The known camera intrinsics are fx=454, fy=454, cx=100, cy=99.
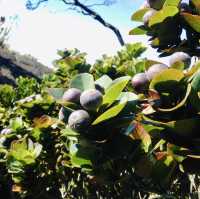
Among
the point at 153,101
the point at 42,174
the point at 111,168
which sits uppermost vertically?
the point at 153,101

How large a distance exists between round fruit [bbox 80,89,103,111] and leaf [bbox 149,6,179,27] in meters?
0.23

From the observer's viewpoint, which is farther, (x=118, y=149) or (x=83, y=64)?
(x=83, y=64)

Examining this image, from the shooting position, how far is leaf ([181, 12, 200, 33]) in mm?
1014

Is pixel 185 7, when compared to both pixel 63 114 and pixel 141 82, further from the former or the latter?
pixel 63 114

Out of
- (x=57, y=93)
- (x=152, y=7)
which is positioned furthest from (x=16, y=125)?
(x=152, y=7)

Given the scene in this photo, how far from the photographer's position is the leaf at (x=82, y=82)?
1144 mm

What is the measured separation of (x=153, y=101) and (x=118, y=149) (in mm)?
208

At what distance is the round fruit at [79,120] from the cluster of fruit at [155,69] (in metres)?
0.14

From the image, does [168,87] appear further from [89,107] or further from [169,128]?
[89,107]

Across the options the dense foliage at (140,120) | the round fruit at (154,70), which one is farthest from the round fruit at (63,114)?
the round fruit at (154,70)

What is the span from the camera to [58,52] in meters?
3.90

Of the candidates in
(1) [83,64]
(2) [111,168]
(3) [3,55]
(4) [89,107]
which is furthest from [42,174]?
(3) [3,55]

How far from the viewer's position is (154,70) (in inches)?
38.8

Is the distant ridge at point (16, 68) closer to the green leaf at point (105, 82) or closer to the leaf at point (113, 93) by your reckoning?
the green leaf at point (105, 82)
